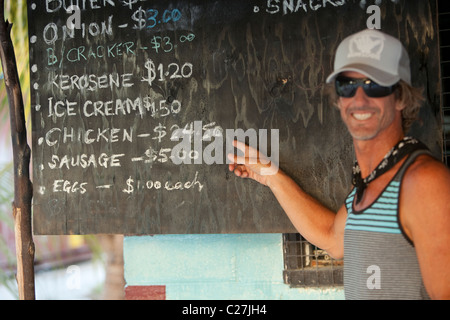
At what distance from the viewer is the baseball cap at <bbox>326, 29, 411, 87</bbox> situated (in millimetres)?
2871

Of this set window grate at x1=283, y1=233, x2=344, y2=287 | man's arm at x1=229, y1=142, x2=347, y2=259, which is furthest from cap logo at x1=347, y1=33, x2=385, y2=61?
window grate at x1=283, y1=233, x2=344, y2=287

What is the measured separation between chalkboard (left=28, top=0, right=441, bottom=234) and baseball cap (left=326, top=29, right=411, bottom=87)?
44 centimetres

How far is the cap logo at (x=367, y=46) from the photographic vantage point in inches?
115

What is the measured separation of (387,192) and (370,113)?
1.34 feet

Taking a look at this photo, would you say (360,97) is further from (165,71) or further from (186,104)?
(165,71)

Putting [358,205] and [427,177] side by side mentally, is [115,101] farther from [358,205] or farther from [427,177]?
[427,177]

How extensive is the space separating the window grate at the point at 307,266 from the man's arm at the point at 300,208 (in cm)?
52

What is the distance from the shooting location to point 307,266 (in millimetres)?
3984

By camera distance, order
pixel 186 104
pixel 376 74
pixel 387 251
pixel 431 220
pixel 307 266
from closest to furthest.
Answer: pixel 431 220 < pixel 387 251 < pixel 376 74 < pixel 186 104 < pixel 307 266

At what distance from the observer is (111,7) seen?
3.74 metres

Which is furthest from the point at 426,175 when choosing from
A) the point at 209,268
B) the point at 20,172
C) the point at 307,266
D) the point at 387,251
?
the point at 20,172

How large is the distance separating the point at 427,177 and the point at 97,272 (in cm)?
295

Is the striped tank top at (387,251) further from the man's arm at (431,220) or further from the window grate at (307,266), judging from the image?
the window grate at (307,266)

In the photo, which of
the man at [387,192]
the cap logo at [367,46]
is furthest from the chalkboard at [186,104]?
the cap logo at [367,46]
